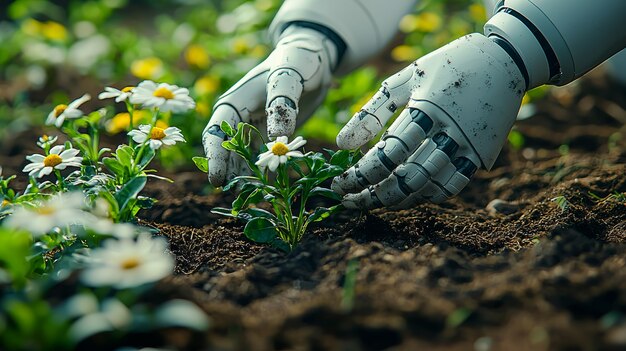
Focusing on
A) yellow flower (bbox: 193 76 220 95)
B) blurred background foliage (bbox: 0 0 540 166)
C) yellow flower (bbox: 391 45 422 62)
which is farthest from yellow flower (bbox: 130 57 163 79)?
yellow flower (bbox: 391 45 422 62)

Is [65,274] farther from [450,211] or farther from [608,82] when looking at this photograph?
[608,82]

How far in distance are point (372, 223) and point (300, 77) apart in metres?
0.41

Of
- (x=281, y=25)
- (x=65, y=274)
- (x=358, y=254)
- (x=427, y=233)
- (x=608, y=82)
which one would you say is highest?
(x=281, y=25)

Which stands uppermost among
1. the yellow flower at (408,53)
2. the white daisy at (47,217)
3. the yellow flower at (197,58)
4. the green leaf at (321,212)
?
the white daisy at (47,217)

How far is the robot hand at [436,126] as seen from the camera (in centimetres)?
169

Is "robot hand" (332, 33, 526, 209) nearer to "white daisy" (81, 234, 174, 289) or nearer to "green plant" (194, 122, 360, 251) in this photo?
"green plant" (194, 122, 360, 251)

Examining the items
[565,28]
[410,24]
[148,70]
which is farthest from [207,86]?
[565,28]

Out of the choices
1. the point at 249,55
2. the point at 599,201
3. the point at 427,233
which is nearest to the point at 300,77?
the point at 427,233

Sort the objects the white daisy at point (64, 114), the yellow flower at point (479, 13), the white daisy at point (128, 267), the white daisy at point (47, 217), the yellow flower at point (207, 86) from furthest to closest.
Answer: the yellow flower at point (479, 13)
the yellow flower at point (207, 86)
the white daisy at point (64, 114)
the white daisy at point (47, 217)
the white daisy at point (128, 267)

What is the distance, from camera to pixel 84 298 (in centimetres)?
118

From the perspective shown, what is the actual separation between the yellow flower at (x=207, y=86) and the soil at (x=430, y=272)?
47cm

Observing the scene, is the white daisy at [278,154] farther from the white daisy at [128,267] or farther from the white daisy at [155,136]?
the white daisy at [128,267]

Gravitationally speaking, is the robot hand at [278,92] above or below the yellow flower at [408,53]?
above

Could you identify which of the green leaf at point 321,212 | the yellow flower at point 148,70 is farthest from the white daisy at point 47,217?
the yellow flower at point 148,70
